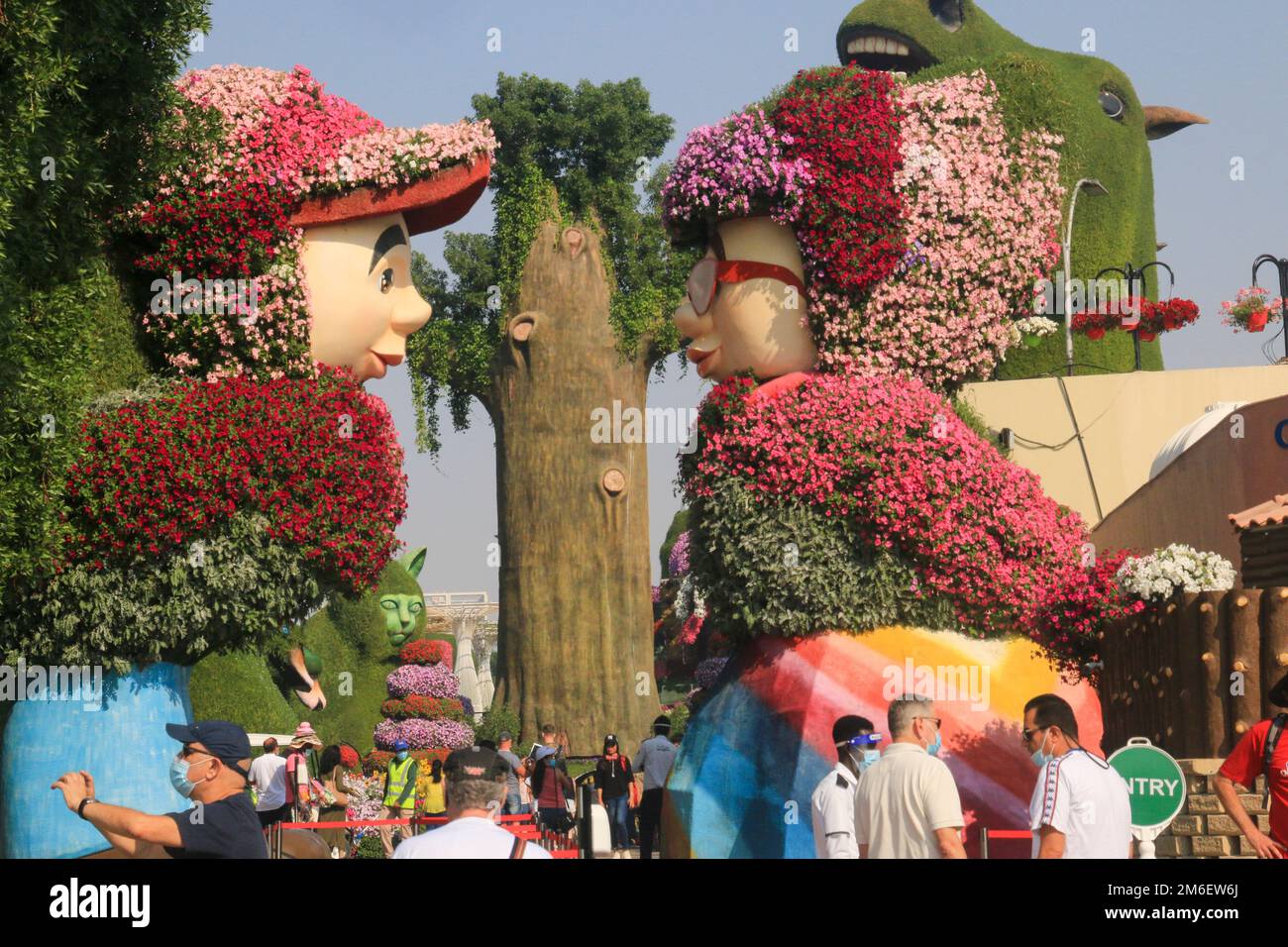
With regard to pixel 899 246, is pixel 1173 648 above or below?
below

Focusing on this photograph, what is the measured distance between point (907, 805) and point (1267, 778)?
172cm

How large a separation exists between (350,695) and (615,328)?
37.5 ft

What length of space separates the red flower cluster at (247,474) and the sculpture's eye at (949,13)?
67.1ft

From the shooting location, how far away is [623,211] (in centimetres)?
2422

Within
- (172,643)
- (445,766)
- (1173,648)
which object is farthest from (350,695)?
(445,766)

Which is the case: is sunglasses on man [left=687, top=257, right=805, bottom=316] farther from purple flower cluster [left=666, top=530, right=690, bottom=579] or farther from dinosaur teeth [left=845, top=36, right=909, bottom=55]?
purple flower cluster [left=666, top=530, right=690, bottom=579]

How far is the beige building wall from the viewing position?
17156 millimetres

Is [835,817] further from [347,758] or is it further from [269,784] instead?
[347,758]

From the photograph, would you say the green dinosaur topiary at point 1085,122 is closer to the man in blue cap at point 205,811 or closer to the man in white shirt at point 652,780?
the man in white shirt at point 652,780

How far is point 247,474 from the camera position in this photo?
451 inches

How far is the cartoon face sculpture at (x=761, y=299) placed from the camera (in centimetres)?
1291

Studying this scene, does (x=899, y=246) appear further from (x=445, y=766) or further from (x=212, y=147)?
(x=445, y=766)
